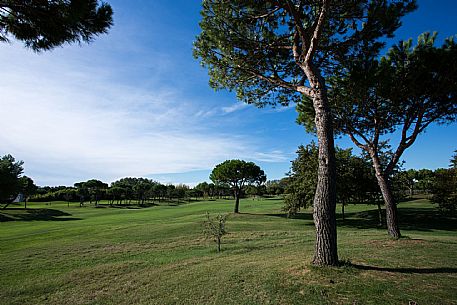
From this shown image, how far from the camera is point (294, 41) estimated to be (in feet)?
30.9

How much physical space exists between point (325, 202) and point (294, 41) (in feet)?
20.7

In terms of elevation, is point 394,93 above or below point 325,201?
above

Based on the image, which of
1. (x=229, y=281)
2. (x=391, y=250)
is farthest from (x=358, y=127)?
(x=229, y=281)

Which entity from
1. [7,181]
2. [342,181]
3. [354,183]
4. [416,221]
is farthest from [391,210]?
[7,181]

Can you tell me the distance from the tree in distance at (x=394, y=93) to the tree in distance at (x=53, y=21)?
9703mm

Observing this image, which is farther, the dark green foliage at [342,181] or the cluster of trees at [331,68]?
the dark green foliage at [342,181]

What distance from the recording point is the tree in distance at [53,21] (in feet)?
19.6

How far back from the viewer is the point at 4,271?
10312mm

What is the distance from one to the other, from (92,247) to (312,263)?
14.3 metres

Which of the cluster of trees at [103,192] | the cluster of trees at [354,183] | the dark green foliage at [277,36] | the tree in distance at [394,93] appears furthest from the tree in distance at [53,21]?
the cluster of trees at [103,192]

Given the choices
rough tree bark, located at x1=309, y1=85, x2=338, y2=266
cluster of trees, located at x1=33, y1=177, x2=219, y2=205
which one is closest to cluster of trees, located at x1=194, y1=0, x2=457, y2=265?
rough tree bark, located at x1=309, y1=85, x2=338, y2=266

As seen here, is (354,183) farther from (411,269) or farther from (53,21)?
(53,21)

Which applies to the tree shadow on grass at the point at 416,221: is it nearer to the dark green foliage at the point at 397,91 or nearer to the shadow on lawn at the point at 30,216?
the dark green foliage at the point at 397,91

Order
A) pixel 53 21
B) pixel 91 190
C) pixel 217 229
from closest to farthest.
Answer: pixel 53 21 → pixel 217 229 → pixel 91 190
